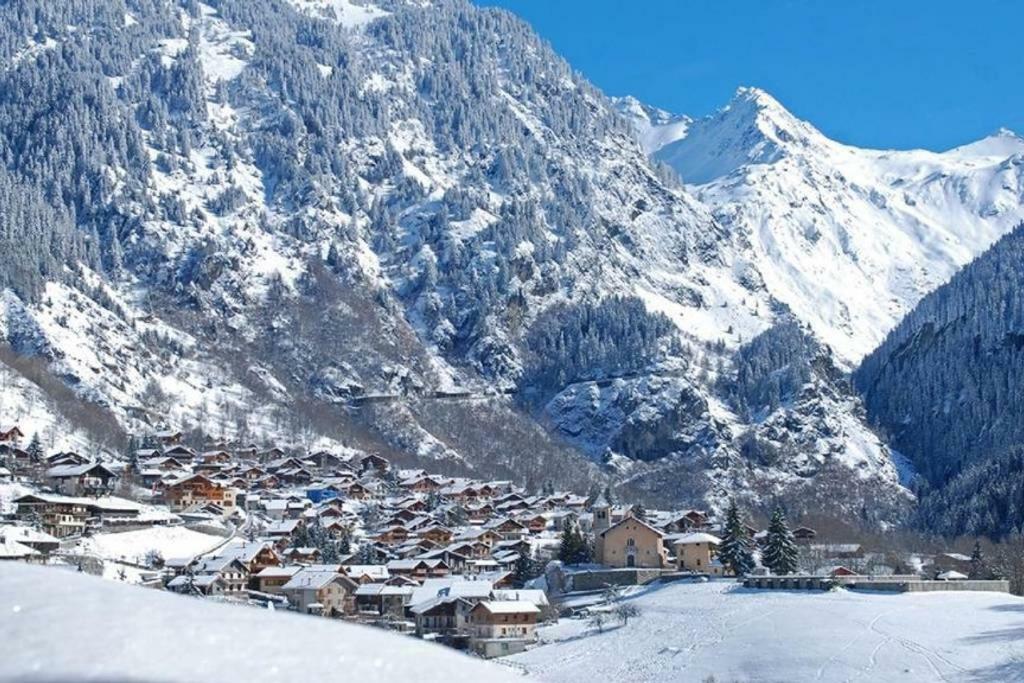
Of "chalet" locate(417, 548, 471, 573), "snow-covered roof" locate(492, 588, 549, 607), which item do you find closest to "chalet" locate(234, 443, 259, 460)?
"chalet" locate(417, 548, 471, 573)

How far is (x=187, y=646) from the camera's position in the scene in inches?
338

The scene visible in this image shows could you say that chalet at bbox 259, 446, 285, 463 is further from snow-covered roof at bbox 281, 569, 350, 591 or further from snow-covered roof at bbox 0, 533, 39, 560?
snow-covered roof at bbox 0, 533, 39, 560

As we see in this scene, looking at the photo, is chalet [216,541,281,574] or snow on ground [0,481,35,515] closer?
chalet [216,541,281,574]

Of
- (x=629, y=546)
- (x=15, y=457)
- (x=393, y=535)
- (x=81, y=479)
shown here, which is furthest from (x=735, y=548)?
(x=15, y=457)

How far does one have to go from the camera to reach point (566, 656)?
2672 inches

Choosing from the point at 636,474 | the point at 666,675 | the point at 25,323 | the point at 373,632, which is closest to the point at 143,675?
the point at 373,632

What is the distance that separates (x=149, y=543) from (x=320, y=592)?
1511 cm

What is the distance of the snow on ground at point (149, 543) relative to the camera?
92.4 m

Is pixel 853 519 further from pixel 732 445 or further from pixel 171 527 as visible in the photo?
pixel 171 527

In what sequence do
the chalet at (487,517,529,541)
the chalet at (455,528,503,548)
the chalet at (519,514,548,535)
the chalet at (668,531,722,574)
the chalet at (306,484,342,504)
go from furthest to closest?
the chalet at (306,484,342,504) < the chalet at (519,514,548,535) < the chalet at (487,517,529,541) < the chalet at (455,528,503,548) < the chalet at (668,531,722,574)

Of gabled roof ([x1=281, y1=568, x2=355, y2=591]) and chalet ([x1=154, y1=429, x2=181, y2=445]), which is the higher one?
chalet ([x1=154, y1=429, x2=181, y2=445])

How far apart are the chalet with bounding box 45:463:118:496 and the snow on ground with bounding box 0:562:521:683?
9803 centimetres

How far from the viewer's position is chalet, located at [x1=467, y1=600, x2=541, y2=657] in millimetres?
74375

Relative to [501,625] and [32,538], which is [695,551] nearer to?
[501,625]
